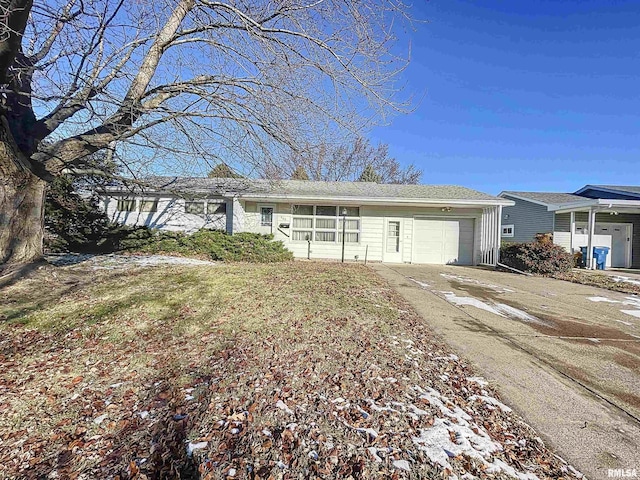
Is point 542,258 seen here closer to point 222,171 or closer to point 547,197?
point 547,197

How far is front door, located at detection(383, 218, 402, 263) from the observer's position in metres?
13.1

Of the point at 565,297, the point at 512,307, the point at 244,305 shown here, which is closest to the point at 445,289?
the point at 512,307

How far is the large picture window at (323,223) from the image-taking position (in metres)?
13.0

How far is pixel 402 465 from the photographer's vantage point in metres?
1.78

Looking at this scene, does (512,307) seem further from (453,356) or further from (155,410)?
(155,410)

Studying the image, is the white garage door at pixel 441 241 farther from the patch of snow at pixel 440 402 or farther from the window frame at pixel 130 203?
the window frame at pixel 130 203

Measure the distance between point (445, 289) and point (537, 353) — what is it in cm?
380

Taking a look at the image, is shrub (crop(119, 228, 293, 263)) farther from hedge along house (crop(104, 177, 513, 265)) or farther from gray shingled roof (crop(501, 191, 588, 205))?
gray shingled roof (crop(501, 191, 588, 205))

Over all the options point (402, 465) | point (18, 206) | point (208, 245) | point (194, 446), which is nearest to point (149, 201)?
point (208, 245)

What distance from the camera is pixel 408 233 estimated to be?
13188mm

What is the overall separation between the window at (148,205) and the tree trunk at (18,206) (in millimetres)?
Answer: 6506

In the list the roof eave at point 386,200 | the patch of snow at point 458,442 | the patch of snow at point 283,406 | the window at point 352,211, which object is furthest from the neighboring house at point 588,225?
the patch of snow at point 283,406

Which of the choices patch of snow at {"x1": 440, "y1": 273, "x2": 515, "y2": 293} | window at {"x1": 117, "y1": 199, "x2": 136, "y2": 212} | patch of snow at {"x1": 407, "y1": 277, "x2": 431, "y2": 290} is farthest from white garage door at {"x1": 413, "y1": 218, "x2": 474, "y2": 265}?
window at {"x1": 117, "y1": 199, "x2": 136, "y2": 212}

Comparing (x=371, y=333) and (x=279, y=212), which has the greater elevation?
(x=279, y=212)
